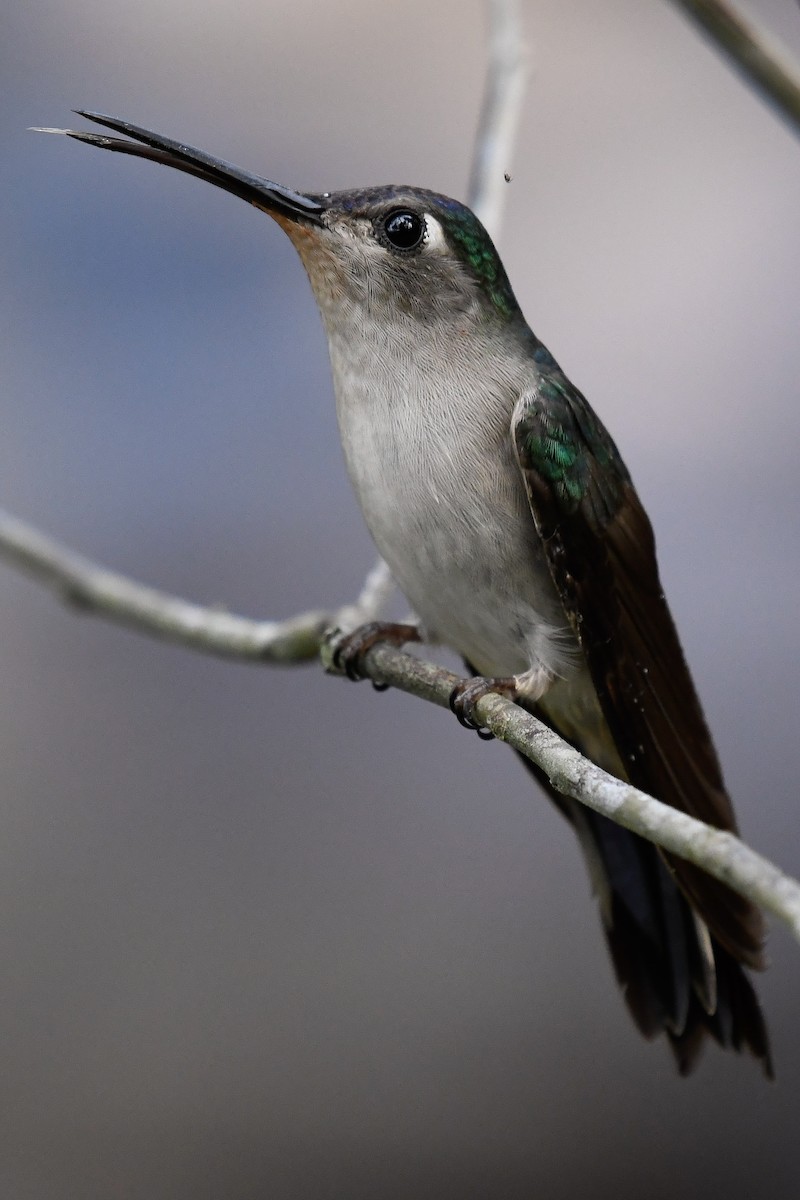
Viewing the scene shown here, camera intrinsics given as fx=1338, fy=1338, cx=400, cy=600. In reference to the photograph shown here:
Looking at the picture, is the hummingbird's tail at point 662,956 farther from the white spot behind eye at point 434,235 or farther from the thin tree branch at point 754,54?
the thin tree branch at point 754,54

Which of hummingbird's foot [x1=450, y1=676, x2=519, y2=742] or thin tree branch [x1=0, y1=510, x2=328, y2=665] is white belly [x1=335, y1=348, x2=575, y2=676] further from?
thin tree branch [x1=0, y1=510, x2=328, y2=665]

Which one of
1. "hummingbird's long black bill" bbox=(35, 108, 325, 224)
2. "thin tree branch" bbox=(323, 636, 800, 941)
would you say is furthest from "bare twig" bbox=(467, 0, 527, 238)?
"thin tree branch" bbox=(323, 636, 800, 941)

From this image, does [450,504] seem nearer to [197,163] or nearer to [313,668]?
[197,163]

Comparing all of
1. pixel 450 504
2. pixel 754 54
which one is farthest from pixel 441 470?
pixel 754 54

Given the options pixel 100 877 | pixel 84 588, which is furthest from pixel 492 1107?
pixel 84 588

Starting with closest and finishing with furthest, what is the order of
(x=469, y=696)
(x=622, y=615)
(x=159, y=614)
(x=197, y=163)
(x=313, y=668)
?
(x=197, y=163) < (x=469, y=696) < (x=622, y=615) < (x=159, y=614) < (x=313, y=668)

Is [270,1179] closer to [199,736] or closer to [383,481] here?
[199,736]
